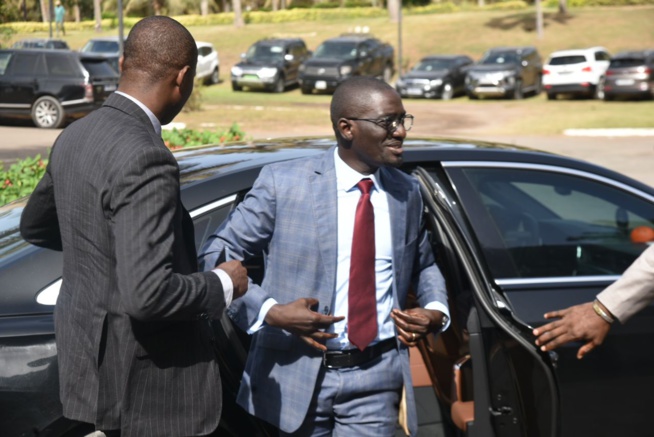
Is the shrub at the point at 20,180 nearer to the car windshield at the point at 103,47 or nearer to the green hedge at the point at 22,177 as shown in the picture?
the green hedge at the point at 22,177

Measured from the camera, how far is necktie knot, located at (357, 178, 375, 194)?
3.22 metres

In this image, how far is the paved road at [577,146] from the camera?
16.7 m

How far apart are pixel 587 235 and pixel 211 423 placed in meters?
2.81

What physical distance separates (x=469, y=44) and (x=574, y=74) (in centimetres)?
1515

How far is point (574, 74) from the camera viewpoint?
3044 centimetres

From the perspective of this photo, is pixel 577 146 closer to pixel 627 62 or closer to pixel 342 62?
pixel 627 62

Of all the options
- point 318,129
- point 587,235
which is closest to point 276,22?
point 318,129

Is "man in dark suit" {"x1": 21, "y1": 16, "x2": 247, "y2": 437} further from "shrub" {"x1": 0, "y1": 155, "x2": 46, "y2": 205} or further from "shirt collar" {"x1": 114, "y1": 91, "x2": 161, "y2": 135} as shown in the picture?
"shrub" {"x1": 0, "y1": 155, "x2": 46, "y2": 205}

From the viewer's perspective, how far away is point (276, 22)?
59.2 m

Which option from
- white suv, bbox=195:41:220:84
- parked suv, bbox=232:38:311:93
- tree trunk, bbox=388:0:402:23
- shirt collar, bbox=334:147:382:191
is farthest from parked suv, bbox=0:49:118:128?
tree trunk, bbox=388:0:402:23

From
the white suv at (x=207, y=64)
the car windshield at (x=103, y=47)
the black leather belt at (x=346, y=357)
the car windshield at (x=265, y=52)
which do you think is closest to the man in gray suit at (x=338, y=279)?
the black leather belt at (x=346, y=357)

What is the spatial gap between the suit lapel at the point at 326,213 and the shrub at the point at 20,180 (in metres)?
3.23

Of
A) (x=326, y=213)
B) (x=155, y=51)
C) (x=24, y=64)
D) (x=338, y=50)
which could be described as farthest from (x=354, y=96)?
(x=338, y=50)

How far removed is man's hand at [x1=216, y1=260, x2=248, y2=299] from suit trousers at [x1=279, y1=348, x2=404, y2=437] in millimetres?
566
